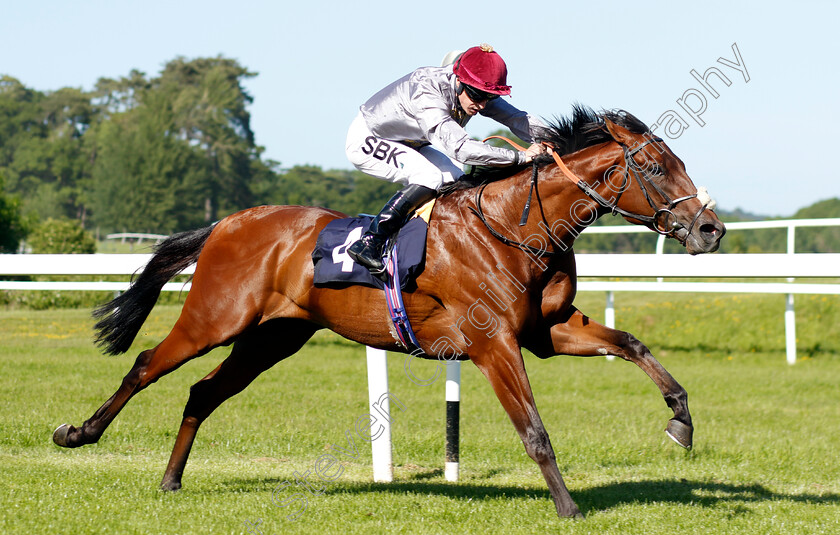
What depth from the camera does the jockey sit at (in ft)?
13.2

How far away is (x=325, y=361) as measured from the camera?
9906 mm

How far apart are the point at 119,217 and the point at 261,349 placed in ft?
180

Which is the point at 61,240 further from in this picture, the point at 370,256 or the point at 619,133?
the point at 619,133

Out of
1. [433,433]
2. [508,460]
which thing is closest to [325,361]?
[433,433]

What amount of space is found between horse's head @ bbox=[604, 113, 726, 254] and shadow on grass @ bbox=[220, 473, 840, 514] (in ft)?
4.51

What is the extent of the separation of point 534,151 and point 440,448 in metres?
2.69

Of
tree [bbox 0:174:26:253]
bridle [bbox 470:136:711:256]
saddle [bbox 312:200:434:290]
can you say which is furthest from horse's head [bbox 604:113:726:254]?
tree [bbox 0:174:26:253]

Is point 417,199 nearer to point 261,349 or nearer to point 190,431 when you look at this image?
point 261,349

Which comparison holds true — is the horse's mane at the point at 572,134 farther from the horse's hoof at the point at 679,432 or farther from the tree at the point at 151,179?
the tree at the point at 151,179

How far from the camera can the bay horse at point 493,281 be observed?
3.85 m

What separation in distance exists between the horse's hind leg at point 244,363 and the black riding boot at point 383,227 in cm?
83

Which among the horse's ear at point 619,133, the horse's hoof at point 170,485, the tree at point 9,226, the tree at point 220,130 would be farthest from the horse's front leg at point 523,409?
the tree at point 220,130

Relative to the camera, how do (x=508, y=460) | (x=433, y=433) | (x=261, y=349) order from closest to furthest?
(x=261, y=349) < (x=508, y=460) < (x=433, y=433)

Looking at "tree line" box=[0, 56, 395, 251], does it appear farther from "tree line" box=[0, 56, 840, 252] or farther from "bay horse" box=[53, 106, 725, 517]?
"bay horse" box=[53, 106, 725, 517]
